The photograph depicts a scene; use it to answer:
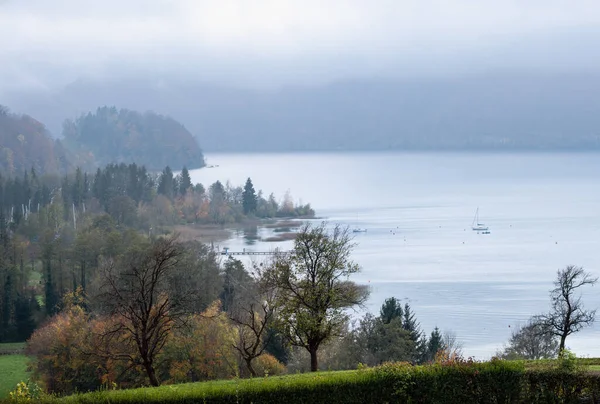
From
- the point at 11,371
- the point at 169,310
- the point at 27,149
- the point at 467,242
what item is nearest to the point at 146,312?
the point at 169,310

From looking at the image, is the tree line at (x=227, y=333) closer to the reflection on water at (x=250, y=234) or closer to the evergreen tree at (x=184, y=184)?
the reflection on water at (x=250, y=234)

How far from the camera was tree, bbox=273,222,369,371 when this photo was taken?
1847 centimetres

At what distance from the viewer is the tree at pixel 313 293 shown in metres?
18.5

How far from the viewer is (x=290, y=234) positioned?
84625 mm

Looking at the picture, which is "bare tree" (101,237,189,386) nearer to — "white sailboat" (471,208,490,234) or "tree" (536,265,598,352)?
"tree" (536,265,598,352)

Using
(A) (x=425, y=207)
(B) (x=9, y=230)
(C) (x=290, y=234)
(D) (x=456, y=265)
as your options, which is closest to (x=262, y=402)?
(D) (x=456, y=265)

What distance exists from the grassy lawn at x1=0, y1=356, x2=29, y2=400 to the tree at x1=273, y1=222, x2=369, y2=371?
582 inches

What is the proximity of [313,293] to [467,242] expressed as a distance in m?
60.5

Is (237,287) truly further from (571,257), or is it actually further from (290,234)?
(290,234)

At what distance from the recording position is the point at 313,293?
61.6 feet

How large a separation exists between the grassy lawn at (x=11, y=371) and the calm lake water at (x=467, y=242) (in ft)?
63.3

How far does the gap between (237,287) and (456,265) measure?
26215 millimetres

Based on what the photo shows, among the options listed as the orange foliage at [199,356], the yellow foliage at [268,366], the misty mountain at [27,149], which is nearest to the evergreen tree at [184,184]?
the misty mountain at [27,149]

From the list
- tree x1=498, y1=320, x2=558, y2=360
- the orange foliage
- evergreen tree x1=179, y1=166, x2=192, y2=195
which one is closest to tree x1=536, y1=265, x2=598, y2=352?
tree x1=498, y1=320, x2=558, y2=360
